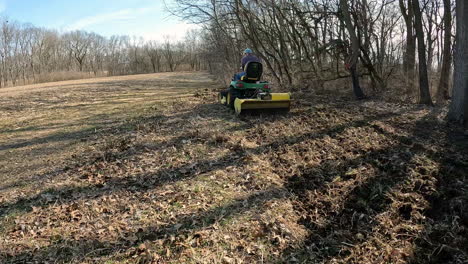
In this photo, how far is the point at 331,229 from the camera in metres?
3.75

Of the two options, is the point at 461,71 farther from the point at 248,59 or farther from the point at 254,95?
the point at 248,59

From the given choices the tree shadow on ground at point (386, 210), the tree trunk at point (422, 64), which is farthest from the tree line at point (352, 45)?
the tree shadow on ground at point (386, 210)

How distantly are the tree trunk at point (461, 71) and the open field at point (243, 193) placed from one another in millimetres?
469

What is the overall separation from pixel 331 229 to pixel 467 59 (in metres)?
6.39

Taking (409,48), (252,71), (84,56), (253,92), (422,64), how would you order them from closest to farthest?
(252,71) < (253,92) < (422,64) < (409,48) < (84,56)

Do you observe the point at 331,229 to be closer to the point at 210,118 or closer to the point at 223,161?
the point at 223,161

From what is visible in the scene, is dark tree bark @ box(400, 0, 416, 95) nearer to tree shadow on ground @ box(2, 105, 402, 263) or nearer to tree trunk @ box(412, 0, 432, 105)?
tree trunk @ box(412, 0, 432, 105)

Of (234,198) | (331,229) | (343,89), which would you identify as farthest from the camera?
(343,89)

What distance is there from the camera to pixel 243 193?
4637 mm

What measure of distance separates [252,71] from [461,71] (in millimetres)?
5031

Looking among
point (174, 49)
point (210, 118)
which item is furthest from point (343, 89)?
point (174, 49)

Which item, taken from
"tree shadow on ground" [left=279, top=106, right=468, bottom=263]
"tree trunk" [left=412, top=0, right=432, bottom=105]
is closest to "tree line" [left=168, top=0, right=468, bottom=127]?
"tree trunk" [left=412, top=0, right=432, bottom=105]

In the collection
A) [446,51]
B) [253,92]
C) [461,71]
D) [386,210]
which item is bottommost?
[386,210]

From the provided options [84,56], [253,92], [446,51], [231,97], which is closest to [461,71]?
[446,51]
